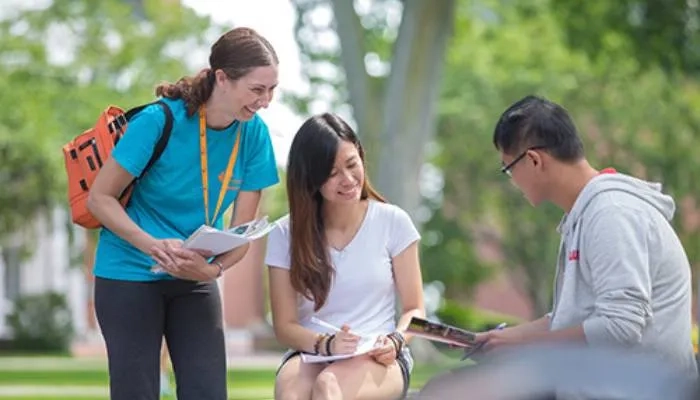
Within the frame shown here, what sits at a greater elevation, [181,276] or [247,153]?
[247,153]

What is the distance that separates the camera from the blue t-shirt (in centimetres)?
616

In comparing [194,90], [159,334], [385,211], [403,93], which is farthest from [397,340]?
[403,93]

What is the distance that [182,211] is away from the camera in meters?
6.25

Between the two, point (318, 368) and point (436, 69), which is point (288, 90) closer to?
point (436, 69)

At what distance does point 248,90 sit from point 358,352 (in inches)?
37.1

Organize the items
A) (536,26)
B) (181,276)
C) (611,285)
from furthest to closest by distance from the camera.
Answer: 1. (536,26)
2. (181,276)
3. (611,285)

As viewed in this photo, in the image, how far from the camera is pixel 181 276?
6074mm

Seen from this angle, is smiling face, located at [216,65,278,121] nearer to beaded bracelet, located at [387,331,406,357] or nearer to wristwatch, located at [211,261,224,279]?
wristwatch, located at [211,261,224,279]

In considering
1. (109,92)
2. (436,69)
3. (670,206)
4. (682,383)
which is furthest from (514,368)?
(109,92)

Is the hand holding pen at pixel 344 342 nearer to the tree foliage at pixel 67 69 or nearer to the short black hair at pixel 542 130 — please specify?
the short black hair at pixel 542 130

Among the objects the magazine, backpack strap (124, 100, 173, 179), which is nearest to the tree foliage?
backpack strap (124, 100, 173, 179)

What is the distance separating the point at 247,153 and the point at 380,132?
1661cm

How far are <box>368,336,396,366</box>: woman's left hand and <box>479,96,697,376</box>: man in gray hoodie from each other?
0.51 m

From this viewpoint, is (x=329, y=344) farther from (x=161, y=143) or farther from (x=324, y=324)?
(x=161, y=143)
